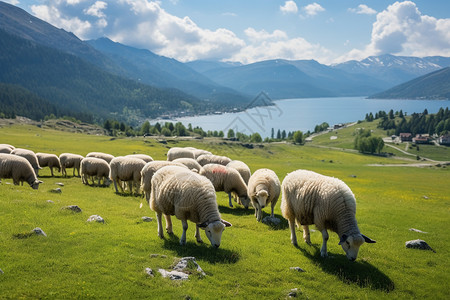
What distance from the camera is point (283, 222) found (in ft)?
55.4

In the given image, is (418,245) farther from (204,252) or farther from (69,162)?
(69,162)

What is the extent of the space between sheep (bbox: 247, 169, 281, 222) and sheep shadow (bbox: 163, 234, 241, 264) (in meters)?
5.56

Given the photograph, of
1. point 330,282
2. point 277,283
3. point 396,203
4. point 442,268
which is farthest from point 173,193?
point 396,203

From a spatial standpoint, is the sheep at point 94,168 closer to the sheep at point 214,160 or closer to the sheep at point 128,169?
the sheep at point 128,169

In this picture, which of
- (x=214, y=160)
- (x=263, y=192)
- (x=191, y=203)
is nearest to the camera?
(x=191, y=203)

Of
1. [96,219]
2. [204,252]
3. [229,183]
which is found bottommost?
[204,252]

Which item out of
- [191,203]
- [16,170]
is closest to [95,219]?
[191,203]

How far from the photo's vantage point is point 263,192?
16.6 meters

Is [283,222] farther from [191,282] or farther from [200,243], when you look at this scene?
[191,282]

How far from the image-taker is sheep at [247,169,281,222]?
55.0 feet

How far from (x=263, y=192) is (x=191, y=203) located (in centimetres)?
633

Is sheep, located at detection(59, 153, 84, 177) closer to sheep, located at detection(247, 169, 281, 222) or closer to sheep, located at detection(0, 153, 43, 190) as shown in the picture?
sheep, located at detection(0, 153, 43, 190)

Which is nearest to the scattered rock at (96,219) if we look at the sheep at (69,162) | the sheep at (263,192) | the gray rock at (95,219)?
the gray rock at (95,219)

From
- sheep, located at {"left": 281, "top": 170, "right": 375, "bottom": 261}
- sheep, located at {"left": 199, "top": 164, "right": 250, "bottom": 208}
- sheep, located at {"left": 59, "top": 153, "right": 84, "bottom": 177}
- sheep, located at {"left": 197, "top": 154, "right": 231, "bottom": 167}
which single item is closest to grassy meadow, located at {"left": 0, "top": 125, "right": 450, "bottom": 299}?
sheep, located at {"left": 281, "top": 170, "right": 375, "bottom": 261}
